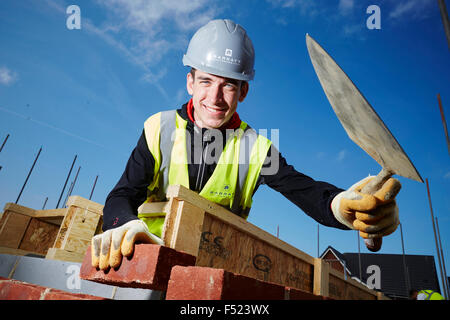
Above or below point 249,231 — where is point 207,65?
above

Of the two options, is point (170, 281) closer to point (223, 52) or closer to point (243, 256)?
point (243, 256)

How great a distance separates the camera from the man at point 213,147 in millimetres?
2871

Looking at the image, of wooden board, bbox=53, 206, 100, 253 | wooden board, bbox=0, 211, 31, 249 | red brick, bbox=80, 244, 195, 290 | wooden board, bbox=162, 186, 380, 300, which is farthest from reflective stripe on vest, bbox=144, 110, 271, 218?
wooden board, bbox=0, 211, 31, 249

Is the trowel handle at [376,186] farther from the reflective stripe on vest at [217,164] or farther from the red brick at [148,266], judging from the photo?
the reflective stripe on vest at [217,164]

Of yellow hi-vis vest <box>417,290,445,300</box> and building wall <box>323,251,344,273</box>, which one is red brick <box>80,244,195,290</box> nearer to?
yellow hi-vis vest <box>417,290,445,300</box>

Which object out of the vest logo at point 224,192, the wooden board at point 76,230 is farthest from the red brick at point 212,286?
the wooden board at point 76,230

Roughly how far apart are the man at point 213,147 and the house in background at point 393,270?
26.4m

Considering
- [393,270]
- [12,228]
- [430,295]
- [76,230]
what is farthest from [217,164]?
[393,270]

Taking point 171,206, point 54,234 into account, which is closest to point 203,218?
point 171,206

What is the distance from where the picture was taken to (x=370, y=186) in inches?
68.5
